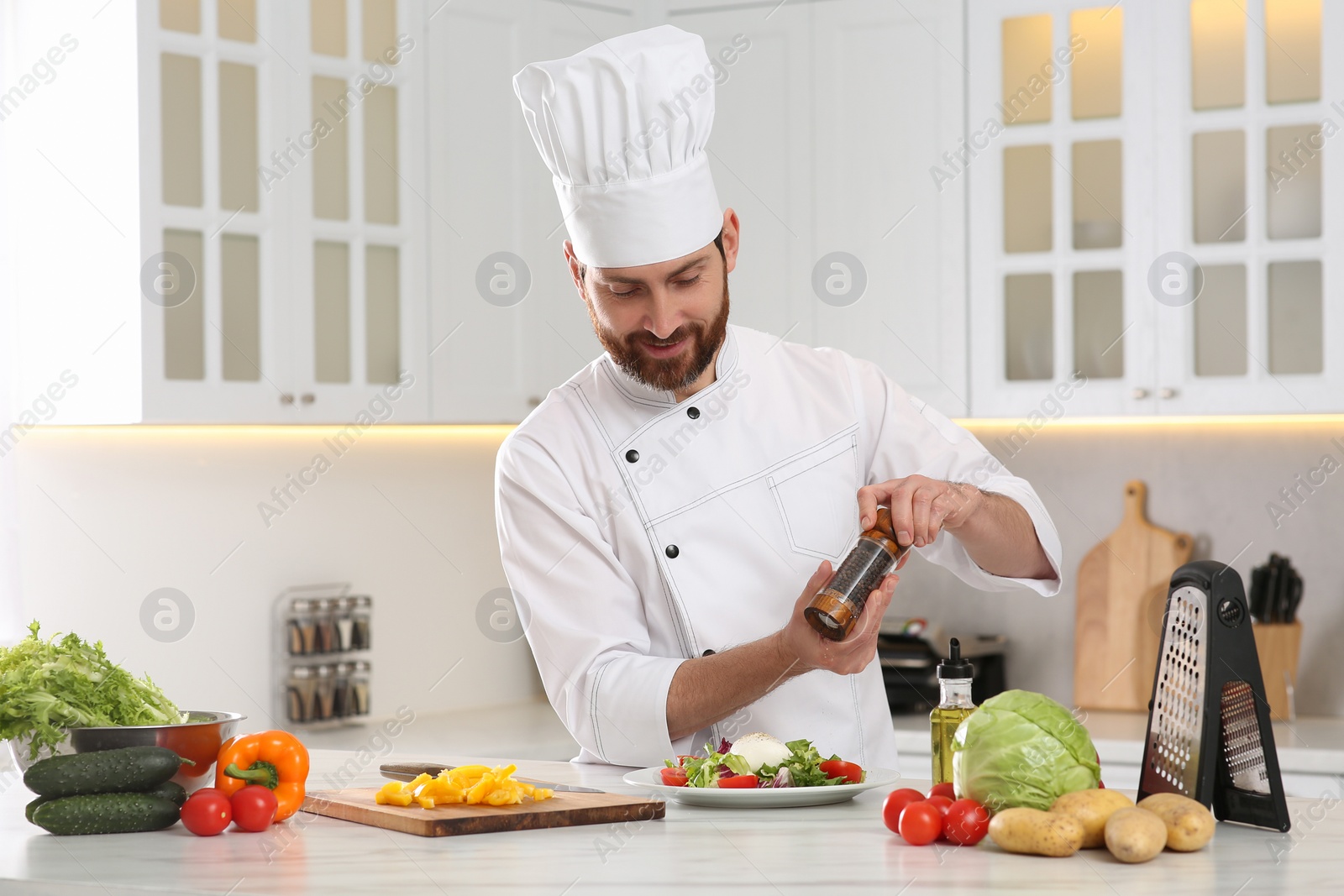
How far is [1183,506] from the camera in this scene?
3.67 metres

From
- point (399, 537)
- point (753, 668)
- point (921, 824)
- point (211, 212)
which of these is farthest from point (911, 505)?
point (399, 537)

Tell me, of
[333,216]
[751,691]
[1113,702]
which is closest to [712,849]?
[751,691]

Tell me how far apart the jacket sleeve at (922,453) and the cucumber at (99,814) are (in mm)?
1081

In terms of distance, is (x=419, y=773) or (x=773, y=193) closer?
(x=419, y=773)

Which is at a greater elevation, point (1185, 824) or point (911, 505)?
point (911, 505)

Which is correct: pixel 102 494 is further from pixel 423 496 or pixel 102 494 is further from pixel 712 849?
pixel 712 849

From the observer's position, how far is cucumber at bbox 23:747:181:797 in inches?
56.4

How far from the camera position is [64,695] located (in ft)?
5.00

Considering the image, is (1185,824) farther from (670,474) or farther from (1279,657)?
(1279,657)

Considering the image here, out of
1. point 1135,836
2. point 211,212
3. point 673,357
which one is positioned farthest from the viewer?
point 211,212

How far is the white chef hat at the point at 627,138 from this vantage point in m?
1.91

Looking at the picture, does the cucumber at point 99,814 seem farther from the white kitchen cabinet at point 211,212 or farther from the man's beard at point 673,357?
the white kitchen cabinet at point 211,212

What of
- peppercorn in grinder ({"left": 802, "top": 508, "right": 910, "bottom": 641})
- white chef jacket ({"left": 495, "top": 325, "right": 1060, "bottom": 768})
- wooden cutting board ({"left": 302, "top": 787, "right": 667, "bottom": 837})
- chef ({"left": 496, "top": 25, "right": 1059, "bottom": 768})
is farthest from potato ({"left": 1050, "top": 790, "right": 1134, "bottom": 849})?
white chef jacket ({"left": 495, "top": 325, "right": 1060, "bottom": 768})

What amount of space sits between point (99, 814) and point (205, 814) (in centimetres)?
10
